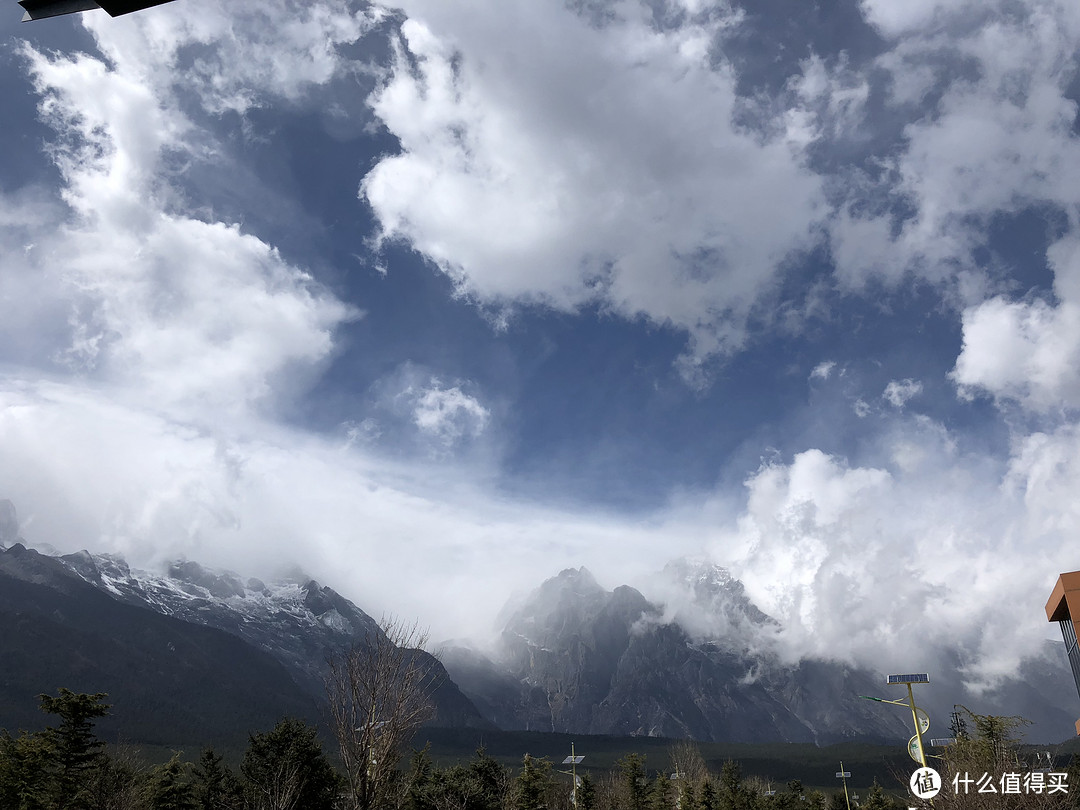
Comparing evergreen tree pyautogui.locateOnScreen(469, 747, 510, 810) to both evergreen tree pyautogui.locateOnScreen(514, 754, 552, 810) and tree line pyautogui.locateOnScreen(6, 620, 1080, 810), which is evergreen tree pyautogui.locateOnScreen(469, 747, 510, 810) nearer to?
tree line pyautogui.locateOnScreen(6, 620, 1080, 810)

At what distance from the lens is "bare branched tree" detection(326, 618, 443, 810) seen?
21.9 meters

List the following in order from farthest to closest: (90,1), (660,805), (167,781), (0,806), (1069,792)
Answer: (660,805)
(167,781)
(0,806)
(1069,792)
(90,1)

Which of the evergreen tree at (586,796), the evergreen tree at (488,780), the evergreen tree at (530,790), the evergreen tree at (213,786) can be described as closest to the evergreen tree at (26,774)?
the evergreen tree at (213,786)

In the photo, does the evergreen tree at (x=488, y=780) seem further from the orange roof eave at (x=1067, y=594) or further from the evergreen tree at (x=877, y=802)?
the orange roof eave at (x=1067, y=594)

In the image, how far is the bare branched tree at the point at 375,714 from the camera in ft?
71.7

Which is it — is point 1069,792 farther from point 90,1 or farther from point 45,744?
point 45,744

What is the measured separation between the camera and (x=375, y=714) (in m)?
23.1

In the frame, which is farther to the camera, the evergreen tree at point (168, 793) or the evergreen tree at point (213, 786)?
the evergreen tree at point (213, 786)

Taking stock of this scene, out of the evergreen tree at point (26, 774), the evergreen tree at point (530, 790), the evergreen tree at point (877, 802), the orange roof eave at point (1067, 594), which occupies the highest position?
the orange roof eave at point (1067, 594)

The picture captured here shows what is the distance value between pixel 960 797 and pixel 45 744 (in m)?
53.7

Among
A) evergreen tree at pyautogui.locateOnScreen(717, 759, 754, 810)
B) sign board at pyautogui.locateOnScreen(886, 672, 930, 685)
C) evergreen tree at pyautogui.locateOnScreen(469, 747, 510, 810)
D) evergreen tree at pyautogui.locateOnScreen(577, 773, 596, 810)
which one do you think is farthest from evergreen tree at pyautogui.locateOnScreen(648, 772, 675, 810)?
sign board at pyautogui.locateOnScreen(886, 672, 930, 685)

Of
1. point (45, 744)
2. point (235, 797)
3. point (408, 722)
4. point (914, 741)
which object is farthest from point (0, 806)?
point (914, 741)

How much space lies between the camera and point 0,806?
→ 40156 mm

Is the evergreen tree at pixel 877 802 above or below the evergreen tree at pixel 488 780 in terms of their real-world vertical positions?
below
